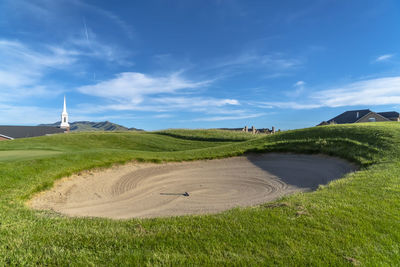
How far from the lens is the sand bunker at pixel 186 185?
7797mm

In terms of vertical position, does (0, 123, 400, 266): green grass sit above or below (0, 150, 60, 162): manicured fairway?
below

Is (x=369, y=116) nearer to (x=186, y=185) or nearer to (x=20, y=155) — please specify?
(x=186, y=185)

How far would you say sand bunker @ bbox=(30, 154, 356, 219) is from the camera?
7.80 metres

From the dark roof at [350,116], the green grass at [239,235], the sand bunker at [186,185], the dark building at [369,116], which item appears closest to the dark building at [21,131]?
the sand bunker at [186,185]

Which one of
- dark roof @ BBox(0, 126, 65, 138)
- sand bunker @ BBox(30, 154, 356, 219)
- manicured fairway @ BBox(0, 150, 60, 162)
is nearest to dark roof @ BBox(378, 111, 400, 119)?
sand bunker @ BBox(30, 154, 356, 219)

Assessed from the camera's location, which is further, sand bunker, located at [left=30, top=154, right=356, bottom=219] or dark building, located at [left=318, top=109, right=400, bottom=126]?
dark building, located at [left=318, top=109, right=400, bottom=126]

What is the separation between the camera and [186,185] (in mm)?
10523

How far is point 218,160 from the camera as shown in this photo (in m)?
14.8

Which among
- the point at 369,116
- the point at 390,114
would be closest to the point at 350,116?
the point at 369,116

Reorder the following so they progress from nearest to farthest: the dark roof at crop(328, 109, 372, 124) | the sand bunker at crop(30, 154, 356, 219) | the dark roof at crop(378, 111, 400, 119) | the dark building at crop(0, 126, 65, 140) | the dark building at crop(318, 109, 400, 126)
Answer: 1. the sand bunker at crop(30, 154, 356, 219)
2. the dark building at crop(318, 109, 400, 126)
3. the dark roof at crop(378, 111, 400, 119)
4. the dark roof at crop(328, 109, 372, 124)
5. the dark building at crop(0, 126, 65, 140)

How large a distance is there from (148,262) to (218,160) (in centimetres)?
1146

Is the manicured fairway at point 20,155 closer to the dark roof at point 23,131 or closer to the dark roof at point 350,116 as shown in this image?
the dark roof at point 350,116

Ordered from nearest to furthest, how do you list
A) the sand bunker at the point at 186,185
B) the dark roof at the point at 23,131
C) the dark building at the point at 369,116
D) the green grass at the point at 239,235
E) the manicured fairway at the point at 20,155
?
1. the green grass at the point at 239,235
2. the sand bunker at the point at 186,185
3. the manicured fairway at the point at 20,155
4. the dark building at the point at 369,116
5. the dark roof at the point at 23,131

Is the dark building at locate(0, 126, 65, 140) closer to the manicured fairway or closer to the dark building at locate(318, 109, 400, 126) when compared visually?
the manicured fairway
